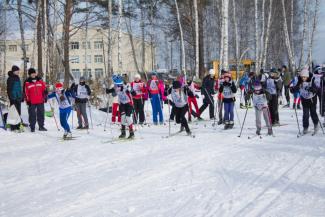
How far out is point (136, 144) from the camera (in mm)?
10836

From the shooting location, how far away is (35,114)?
14.1 meters

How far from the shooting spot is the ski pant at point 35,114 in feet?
45.9

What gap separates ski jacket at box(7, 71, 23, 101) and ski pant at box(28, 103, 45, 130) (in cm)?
54

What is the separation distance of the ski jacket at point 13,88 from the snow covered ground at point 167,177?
236 centimetres

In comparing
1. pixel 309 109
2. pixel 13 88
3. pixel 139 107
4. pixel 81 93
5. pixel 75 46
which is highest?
pixel 75 46

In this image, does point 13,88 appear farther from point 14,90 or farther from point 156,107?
point 156,107

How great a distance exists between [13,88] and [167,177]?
27.4 ft

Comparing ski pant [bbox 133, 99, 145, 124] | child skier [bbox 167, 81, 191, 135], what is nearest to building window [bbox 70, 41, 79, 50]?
ski pant [bbox 133, 99, 145, 124]

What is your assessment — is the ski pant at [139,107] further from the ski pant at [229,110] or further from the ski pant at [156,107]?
the ski pant at [229,110]

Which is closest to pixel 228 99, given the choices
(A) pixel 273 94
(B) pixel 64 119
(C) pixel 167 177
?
(A) pixel 273 94

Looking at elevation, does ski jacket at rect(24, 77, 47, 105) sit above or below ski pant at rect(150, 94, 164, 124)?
above

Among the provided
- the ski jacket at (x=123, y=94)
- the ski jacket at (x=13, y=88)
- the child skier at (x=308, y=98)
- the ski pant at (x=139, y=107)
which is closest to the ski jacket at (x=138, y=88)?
the ski pant at (x=139, y=107)

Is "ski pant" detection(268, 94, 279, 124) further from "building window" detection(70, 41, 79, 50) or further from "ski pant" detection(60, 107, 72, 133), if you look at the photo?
"building window" detection(70, 41, 79, 50)

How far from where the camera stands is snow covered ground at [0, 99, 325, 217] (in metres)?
5.73
